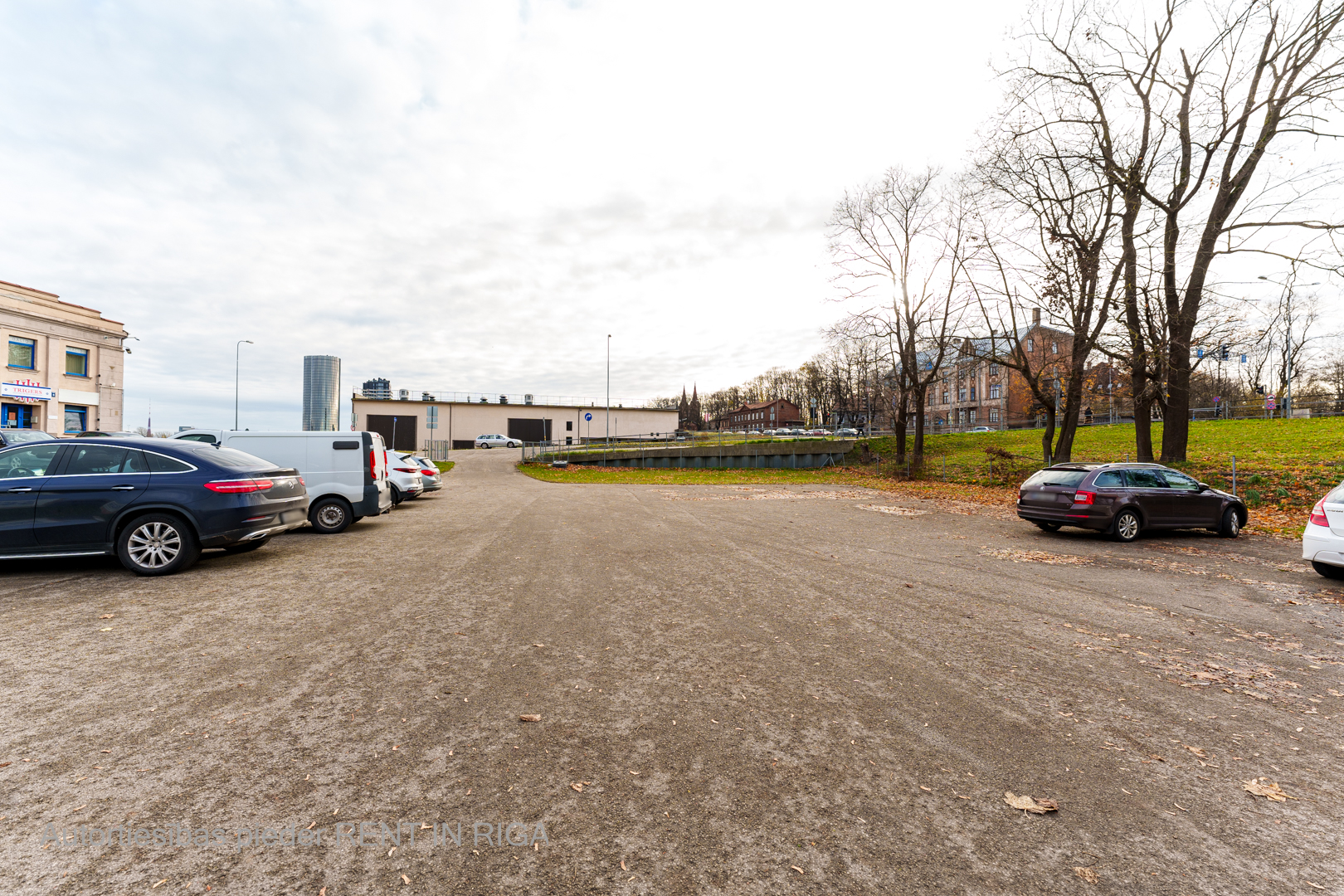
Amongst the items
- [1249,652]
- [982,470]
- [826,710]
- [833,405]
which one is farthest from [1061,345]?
[833,405]

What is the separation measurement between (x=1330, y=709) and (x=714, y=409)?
123330 millimetres

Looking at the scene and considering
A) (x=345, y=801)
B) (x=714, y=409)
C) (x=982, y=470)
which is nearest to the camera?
(x=345, y=801)

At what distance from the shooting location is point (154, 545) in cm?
743

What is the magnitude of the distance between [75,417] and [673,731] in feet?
160

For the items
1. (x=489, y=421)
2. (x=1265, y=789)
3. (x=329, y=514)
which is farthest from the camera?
Result: (x=489, y=421)

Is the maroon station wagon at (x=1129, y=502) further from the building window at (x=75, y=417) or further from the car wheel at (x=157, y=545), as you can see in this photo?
the building window at (x=75, y=417)

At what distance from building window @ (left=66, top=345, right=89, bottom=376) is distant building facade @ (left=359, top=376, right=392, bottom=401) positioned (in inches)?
1048

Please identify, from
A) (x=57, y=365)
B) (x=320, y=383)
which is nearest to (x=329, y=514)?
(x=57, y=365)

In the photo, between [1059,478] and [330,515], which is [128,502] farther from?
[1059,478]

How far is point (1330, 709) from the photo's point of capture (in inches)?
158

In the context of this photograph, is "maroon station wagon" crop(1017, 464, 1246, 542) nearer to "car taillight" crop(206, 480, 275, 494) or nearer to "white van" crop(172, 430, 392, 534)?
"white van" crop(172, 430, 392, 534)

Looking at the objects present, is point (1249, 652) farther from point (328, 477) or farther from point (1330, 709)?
point (328, 477)

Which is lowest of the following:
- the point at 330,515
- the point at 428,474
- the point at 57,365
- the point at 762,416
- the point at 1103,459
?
the point at 330,515

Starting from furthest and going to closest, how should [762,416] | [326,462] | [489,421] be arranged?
[762,416], [489,421], [326,462]
